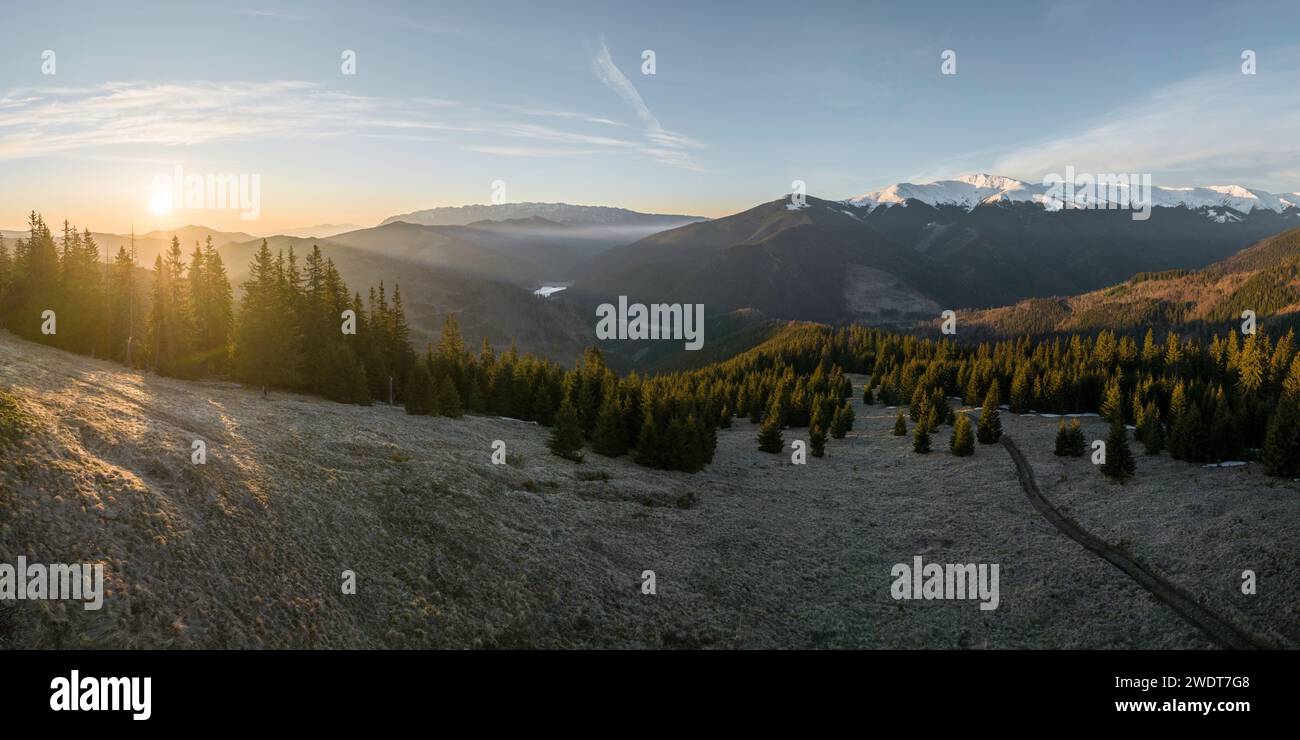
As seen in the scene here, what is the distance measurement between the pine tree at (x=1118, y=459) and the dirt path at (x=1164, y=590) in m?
8.02

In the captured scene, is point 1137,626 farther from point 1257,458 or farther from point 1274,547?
point 1257,458

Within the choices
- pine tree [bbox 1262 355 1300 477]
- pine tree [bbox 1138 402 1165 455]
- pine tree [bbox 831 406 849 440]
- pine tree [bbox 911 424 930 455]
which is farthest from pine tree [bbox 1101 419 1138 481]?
pine tree [bbox 831 406 849 440]

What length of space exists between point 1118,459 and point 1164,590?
982 inches

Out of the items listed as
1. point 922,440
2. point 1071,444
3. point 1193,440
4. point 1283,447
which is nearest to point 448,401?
point 922,440

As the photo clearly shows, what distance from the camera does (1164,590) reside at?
1385 inches

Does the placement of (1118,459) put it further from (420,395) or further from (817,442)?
(420,395)

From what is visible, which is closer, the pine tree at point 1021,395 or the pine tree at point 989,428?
the pine tree at point 989,428

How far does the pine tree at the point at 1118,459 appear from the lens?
55406 mm

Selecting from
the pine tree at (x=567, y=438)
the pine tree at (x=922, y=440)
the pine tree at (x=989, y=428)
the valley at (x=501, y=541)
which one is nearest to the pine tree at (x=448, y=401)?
the valley at (x=501, y=541)

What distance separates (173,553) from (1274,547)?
59.7 m

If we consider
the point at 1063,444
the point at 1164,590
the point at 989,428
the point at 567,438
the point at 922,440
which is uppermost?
the point at 567,438

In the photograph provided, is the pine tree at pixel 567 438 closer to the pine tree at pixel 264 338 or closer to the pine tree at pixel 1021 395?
the pine tree at pixel 264 338

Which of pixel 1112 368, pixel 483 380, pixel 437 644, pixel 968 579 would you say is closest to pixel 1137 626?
pixel 968 579
